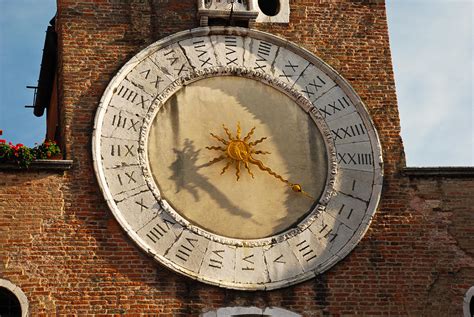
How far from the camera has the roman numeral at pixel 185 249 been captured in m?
16.1

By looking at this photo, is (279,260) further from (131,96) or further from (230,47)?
(230,47)

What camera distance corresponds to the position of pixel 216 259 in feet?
53.2

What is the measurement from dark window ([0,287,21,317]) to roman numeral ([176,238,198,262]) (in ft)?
6.74

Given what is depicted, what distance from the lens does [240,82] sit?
17438mm

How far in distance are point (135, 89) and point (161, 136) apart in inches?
28.1

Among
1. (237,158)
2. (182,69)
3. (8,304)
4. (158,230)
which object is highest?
(182,69)

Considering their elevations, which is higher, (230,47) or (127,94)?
(230,47)

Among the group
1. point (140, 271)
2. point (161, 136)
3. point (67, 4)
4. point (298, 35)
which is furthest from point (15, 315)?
point (298, 35)

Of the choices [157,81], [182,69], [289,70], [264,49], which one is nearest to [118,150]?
[157,81]

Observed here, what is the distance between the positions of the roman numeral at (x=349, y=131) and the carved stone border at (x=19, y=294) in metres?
4.66

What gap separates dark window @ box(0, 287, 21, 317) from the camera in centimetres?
1562

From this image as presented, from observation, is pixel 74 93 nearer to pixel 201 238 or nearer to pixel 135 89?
pixel 135 89

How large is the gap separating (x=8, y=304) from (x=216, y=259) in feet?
8.56

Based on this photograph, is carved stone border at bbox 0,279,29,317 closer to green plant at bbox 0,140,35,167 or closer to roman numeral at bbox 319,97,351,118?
green plant at bbox 0,140,35,167
